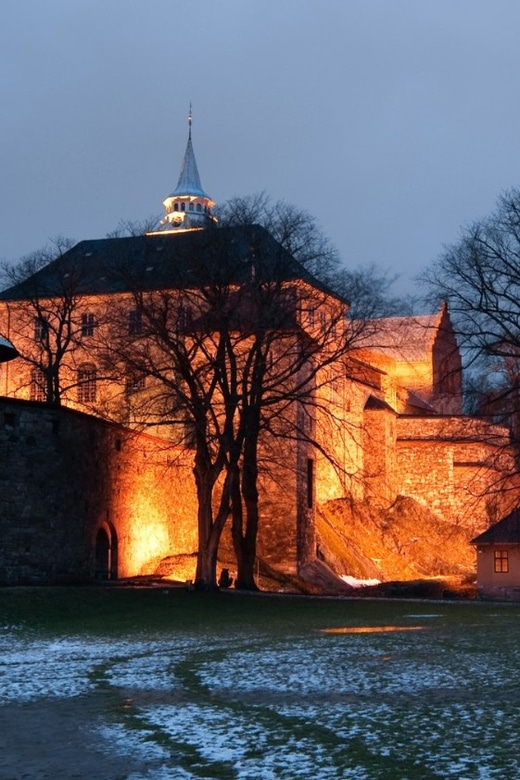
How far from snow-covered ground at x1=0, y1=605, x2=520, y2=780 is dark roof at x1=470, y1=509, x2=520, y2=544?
81.5ft

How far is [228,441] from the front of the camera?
30594 millimetres

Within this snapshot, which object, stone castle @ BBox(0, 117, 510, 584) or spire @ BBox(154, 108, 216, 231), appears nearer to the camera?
stone castle @ BBox(0, 117, 510, 584)

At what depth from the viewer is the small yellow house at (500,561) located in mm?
41125

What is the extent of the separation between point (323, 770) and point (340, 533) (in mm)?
43009

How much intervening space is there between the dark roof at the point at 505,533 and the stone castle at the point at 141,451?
2079mm

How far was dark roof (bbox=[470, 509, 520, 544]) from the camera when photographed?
4106cm

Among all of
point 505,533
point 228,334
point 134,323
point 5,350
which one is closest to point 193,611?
point 228,334

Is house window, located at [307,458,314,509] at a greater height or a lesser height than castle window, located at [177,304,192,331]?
lesser

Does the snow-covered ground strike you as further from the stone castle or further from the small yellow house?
the small yellow house

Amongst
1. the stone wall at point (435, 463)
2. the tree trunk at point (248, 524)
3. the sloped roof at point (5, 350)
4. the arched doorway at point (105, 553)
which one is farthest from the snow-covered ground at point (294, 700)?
the stone wall at point (435, 463)

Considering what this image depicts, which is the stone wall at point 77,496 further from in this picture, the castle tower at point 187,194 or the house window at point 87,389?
the castle tower at point 187,194

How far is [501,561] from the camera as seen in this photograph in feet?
137

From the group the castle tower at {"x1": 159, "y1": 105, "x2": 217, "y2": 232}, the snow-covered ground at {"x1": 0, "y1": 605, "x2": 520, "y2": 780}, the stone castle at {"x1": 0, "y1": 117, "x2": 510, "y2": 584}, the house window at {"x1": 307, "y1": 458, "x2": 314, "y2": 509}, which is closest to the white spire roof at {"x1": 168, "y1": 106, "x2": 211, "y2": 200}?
the castle tower at {"x1": 159, "y1": 105, "x2": 217, "y2": 232}

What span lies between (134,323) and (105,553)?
7.27 metres
